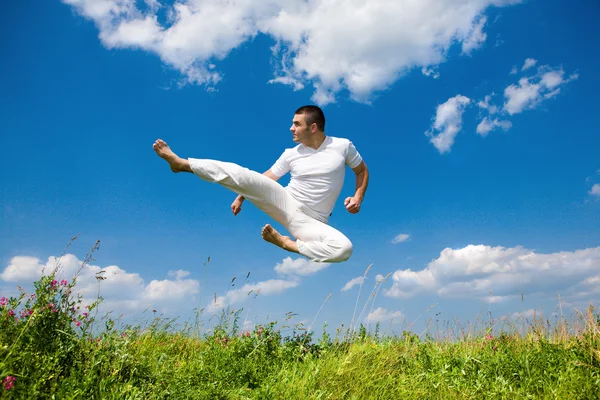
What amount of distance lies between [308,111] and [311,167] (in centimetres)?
81

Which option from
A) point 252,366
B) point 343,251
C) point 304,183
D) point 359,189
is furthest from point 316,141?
point 252,366

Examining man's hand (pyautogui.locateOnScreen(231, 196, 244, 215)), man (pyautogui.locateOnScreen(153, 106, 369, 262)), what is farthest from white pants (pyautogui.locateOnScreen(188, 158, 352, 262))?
man's hand (pyautogui.locateOnScreen(231, 196, 244, 215))

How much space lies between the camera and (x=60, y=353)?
170 inches

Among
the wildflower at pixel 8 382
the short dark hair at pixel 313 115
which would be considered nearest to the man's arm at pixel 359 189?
the short dark hair at pixel 313 115

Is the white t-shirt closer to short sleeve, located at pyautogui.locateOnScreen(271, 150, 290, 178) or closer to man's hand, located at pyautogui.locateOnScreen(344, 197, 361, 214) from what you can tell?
short sleeve, located at pyautogui.locateOnScreen(271, 150, 290, 178)

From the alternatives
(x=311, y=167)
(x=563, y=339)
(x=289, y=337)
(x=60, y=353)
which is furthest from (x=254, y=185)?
(x=563, y=339)

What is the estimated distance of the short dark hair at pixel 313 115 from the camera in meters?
6.70

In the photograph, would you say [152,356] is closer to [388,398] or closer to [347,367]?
[347,367]

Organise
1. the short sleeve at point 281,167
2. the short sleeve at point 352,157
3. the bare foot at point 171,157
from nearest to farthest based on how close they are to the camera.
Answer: the bare foot at point 171,157 → the short sleeve at point 352,157 → the short sleeve at point 281,167

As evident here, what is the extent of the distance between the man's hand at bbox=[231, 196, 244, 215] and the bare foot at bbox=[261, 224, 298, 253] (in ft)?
1.85

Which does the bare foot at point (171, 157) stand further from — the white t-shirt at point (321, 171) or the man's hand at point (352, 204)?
the man's hand at point (352, 204)

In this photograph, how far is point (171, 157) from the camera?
6.05 metres

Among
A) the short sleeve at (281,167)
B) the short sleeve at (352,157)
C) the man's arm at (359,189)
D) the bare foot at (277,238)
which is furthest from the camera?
the short sleeve at (281,167)

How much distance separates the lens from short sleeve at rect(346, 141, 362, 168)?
22.8 ft
